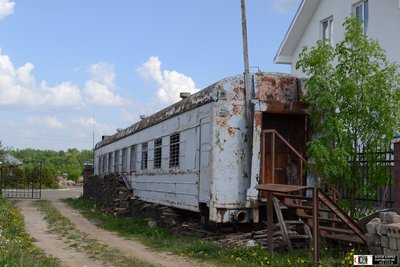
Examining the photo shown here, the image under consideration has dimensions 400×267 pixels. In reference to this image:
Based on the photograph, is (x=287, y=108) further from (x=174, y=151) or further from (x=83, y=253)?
(x=83, y=253)

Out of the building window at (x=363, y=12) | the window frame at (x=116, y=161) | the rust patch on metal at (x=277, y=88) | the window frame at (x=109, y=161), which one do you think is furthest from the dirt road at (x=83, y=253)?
the building window at (x=363, y=12)

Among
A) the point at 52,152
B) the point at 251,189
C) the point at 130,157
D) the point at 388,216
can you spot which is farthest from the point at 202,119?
the point at 52,152

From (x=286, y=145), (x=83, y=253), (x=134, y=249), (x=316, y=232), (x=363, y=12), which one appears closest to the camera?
(x=316, y=232)

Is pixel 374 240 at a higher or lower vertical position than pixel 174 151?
lower

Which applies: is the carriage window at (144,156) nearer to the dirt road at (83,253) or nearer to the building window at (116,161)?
the dirt road at (83,253)

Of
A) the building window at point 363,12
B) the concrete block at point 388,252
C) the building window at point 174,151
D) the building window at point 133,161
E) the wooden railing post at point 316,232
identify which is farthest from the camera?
the building window at point 133,161

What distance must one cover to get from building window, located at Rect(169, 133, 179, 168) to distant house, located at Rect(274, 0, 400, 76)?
6.04 meters

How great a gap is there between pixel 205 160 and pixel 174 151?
2.77 metres

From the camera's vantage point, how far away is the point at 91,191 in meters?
26.3

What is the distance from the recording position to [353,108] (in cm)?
968

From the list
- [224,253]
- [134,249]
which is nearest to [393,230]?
[224,253]

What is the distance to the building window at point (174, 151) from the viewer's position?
43.4ft

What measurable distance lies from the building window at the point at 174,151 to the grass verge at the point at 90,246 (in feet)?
9.35

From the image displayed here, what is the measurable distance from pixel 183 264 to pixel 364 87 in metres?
4.66
